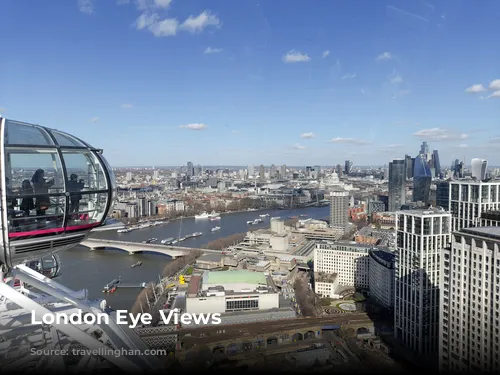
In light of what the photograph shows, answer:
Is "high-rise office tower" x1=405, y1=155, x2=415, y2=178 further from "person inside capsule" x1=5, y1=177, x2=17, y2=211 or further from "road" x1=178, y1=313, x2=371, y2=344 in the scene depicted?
"person inside capsule" x1=5, y1=177, x2=17, y2=211

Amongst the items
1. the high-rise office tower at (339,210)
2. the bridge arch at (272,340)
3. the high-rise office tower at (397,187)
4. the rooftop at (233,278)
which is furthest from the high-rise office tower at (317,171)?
the bridge arch at (272,340)

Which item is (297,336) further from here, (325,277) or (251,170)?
(251,170)

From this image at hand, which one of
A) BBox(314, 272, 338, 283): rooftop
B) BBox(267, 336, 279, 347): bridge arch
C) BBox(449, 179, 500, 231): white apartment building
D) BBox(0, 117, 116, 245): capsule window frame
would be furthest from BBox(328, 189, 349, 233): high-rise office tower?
BBox(0, 117, 116, 245): capsule window frame

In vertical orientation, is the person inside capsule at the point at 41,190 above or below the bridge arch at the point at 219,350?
above

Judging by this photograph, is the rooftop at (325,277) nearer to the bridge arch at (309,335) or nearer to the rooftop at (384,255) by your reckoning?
the rooftop at (384,255)

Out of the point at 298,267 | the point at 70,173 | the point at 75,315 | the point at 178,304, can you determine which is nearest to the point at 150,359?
the point at 75,315
